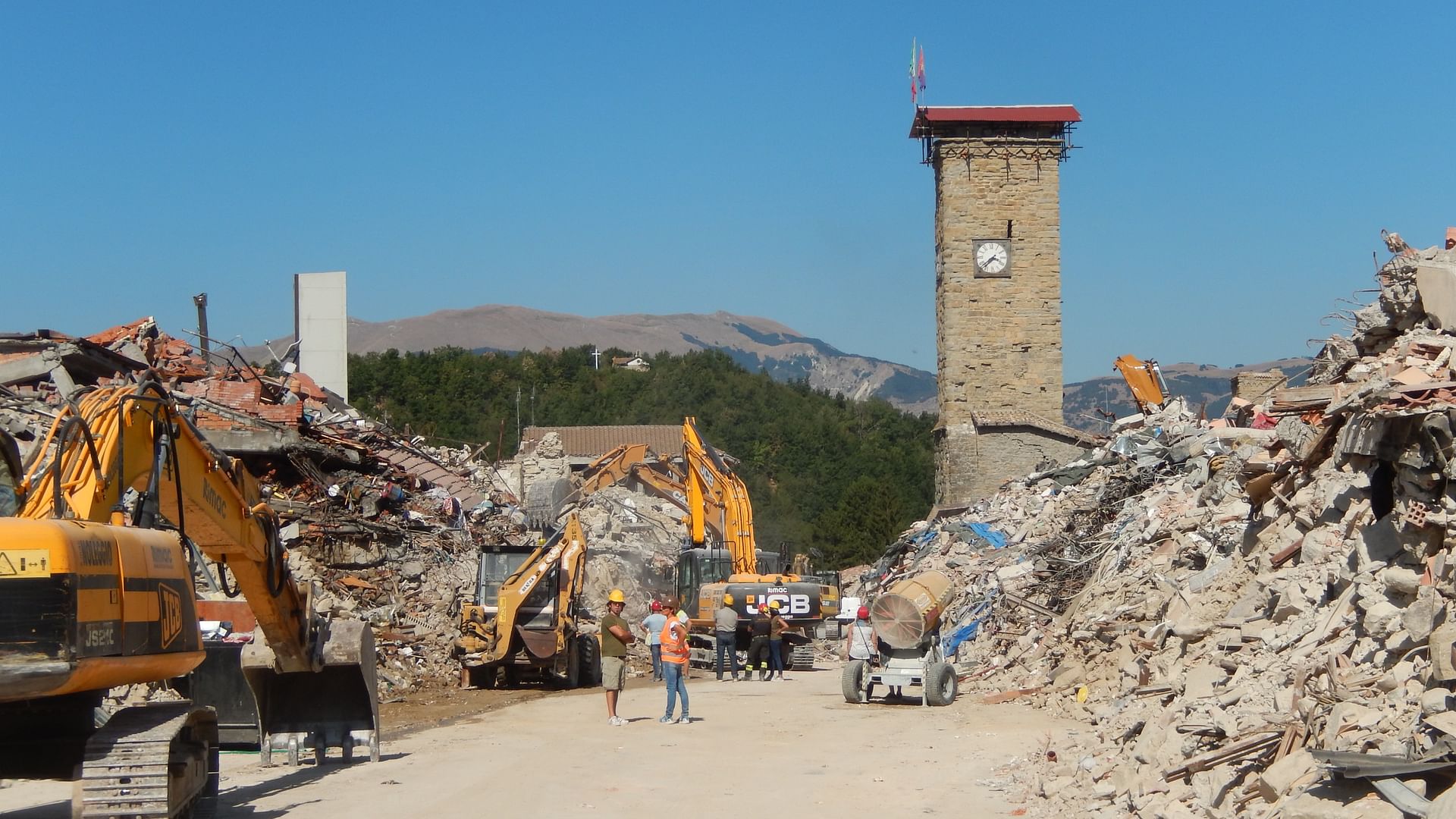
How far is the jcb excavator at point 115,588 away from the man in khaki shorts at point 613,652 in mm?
5669

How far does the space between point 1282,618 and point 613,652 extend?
7240 millimetres

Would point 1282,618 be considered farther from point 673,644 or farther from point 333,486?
point 333,486

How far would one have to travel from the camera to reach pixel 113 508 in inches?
319

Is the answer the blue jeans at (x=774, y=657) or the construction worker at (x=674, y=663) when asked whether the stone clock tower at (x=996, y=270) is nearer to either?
the blue jeans at (x=774, y=657)

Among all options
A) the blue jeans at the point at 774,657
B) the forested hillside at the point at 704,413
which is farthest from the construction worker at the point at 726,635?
the forested hillside at the point at 704,413

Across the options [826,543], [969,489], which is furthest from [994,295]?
[826,543]

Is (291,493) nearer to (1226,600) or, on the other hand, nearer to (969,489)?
(1226,600)

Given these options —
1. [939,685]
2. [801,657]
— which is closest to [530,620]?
[939,685]

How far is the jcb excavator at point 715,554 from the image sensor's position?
25.7m

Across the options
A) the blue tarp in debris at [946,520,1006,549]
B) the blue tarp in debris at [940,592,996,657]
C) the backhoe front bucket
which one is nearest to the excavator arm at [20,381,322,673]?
the backhoe front bucket

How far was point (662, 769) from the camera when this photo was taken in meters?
12.2

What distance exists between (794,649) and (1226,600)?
1335 cm

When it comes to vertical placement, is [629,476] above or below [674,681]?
above

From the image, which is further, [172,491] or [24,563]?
[172,491]
